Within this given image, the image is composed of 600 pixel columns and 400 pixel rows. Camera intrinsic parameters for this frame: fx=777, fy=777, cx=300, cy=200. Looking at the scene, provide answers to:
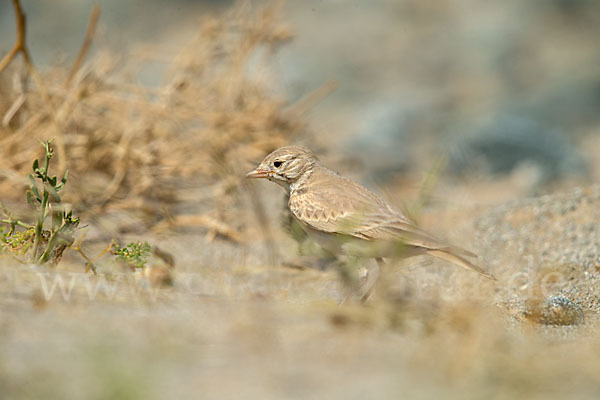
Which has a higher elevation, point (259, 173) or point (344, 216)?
point (259, 173)

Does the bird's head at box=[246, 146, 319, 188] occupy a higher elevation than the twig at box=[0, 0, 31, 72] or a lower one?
lower

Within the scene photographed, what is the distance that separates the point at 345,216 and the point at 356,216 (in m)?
0.05

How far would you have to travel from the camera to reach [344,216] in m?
3.21

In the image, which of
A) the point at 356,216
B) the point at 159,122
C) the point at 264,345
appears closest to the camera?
the point at 264,345

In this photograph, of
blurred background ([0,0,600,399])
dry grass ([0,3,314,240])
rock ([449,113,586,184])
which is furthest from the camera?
rock ([449,113,586,184])

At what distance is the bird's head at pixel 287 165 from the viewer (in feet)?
11.8

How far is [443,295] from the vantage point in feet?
11.2

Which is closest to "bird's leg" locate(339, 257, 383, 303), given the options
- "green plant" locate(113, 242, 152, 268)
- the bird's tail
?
the bird's tail

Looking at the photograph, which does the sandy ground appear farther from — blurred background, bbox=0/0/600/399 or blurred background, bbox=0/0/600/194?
blurred background, bbox=0/0/600/194

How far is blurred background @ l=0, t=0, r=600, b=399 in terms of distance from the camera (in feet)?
6.43

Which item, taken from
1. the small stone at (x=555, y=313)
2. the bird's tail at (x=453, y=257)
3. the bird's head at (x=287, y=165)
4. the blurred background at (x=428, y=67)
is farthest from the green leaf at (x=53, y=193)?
the blurred background at (x=428, y=67)

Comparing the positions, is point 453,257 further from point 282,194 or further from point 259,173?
point 282,194

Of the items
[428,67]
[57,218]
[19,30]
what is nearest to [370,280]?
[57,218]

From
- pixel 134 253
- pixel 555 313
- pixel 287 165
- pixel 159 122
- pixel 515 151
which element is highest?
pixel 515 151
